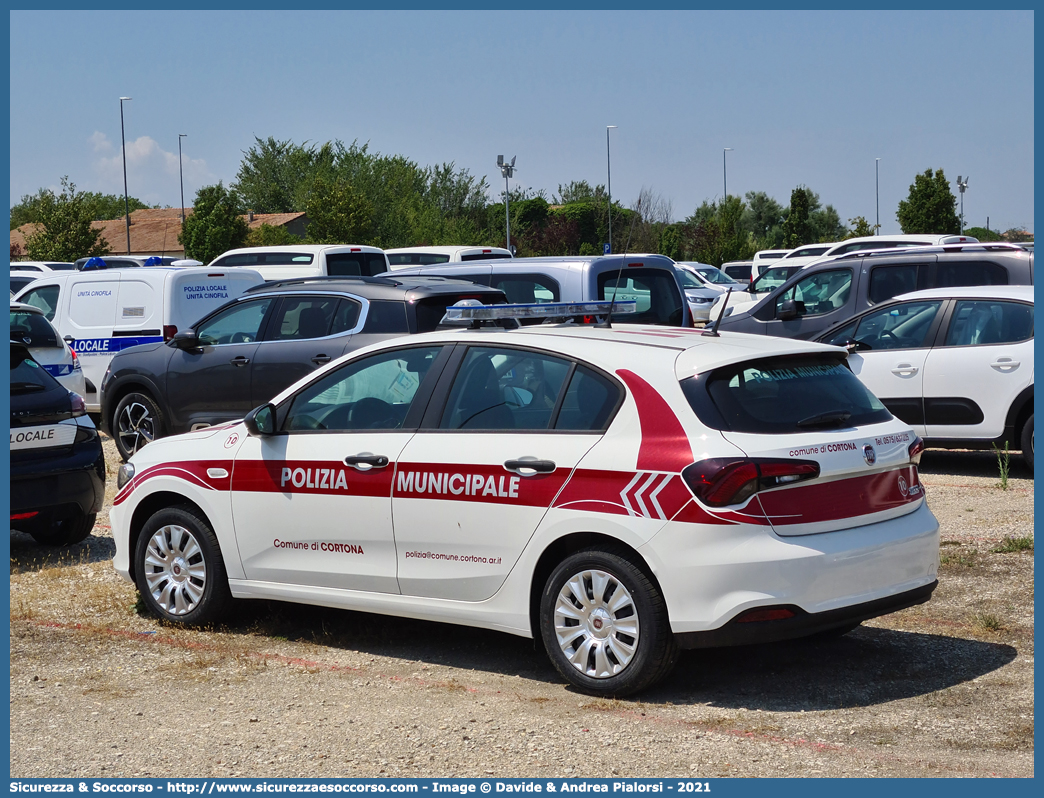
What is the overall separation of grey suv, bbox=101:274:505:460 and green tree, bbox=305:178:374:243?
1701 inches

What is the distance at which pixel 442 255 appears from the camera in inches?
907

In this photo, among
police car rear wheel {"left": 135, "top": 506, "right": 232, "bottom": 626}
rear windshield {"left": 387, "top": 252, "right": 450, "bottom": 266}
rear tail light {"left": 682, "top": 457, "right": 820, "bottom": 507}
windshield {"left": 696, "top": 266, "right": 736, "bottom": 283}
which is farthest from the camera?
windshield {"left": 696, "top": 266, "right": 736, "bottom": 283}

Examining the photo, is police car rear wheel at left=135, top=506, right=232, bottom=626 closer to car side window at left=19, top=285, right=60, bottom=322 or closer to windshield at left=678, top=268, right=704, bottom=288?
car side window at left=19, top=285, right=60, bottom=322

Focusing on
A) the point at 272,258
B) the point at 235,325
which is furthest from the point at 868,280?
the point at 272,258

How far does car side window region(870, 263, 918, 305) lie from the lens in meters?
13.6

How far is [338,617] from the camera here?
6805 millimetres

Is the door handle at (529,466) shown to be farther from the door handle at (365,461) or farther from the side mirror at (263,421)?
the side mirror at (263,421)

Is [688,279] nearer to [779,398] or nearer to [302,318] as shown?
[302,318]

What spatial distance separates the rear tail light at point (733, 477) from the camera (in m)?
4.87

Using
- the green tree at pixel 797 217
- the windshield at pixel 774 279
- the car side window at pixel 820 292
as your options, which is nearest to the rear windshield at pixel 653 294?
the car side window at pixel 820 292

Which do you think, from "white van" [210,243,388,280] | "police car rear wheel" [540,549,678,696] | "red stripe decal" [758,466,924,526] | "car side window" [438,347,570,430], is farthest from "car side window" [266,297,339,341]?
"white van" [210,243,388,280]

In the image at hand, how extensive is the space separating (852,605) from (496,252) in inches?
622
